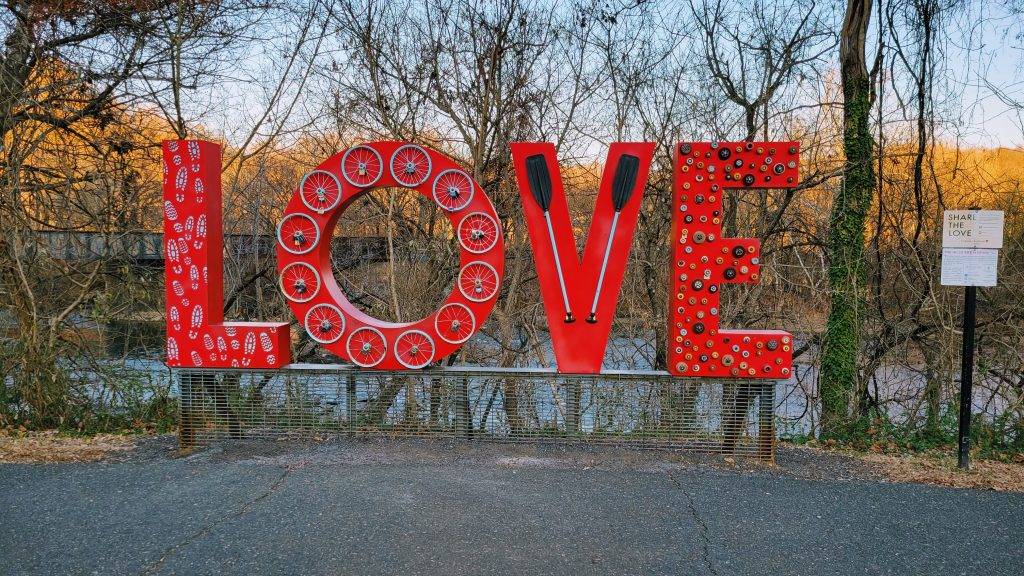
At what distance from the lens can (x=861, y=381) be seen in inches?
326

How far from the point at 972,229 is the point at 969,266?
0.34 meters

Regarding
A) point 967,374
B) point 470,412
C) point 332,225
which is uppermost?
point 332,225

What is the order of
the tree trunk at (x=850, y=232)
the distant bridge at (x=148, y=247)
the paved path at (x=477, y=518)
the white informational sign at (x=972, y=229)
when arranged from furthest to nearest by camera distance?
the distant bridge at (x=148, y=247) → the tree trunk at (x=850, y=232) → the white informational sign at (x=972, y=229) → the paved path at (x=477, y=518)

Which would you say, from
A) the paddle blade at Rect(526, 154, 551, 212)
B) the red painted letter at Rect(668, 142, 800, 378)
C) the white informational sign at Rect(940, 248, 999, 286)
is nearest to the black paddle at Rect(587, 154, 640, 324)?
the red painted letter at Rect(668, 142, 800, 378)

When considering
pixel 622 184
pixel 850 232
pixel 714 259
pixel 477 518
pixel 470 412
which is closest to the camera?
pixel 477 518

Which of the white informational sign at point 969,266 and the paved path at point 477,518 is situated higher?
the white informational sign at point 969,266

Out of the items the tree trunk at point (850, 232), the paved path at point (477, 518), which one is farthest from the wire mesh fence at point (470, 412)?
the tree trunk at point (850, 232)

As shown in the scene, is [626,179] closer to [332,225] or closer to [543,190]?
[543,190]

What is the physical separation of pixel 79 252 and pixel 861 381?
10852 millimetres

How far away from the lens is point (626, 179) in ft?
18.7

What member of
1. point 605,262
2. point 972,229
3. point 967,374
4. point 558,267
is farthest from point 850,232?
point 558,267

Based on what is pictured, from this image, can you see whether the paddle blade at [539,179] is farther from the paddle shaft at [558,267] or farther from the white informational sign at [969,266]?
the white informational sign at [969,266]

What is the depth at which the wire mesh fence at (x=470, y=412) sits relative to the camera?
5.91m

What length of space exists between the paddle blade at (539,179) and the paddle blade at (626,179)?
648 mm
